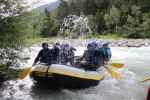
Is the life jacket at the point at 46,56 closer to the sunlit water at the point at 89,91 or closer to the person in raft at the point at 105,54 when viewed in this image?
the sunlit water at the point at 89,91

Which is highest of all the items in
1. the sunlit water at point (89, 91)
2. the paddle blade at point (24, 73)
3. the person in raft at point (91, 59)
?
the person in raft at point (91, 59)

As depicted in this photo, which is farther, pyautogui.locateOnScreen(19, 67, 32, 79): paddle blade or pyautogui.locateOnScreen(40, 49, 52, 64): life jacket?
pyautogui.locateOnScreen(19, 67, 32, 79): paddle blade

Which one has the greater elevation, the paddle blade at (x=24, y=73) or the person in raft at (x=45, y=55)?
the person in raft at (x=45, y=55)

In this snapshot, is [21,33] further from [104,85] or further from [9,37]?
[104,85]

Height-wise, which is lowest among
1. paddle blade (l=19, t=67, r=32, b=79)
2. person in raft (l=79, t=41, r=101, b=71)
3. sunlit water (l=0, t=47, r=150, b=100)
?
sunlit water (l=0, t=47, r=150, b=100)

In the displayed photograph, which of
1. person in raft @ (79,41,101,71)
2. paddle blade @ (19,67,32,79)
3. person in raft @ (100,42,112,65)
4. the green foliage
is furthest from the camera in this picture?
A: the green foliage

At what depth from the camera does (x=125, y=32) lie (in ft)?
161

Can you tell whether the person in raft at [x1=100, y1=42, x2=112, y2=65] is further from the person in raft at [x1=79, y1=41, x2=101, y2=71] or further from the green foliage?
the green foliage

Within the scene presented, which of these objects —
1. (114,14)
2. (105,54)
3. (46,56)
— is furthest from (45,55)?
(114,14)

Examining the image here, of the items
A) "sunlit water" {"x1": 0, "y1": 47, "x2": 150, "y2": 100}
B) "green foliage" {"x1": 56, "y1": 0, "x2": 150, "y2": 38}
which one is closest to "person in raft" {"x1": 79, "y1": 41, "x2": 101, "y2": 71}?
"sunlit water" {"x1": 0, "y1": 47, "x2": 150, "y2": 100}

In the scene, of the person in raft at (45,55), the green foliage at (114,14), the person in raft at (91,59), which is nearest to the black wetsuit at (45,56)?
the person in raft at (45,55)

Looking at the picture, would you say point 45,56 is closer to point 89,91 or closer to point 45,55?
point 45,55

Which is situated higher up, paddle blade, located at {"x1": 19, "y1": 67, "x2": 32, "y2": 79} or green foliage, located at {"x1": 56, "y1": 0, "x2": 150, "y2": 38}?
green foliage, located at {"x1": 56, "y1": 0, "x2": 150, "y2": 38}

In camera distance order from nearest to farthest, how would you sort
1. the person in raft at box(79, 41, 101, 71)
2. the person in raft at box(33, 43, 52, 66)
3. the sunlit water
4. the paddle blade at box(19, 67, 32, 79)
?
1. the sunlit water
2. the person in raft at box(33, 43, 52, 66)
3. the paddle blade at box(19, 67, 32, 79)
4. the person in raft at box(79, 41, 101, 71)
